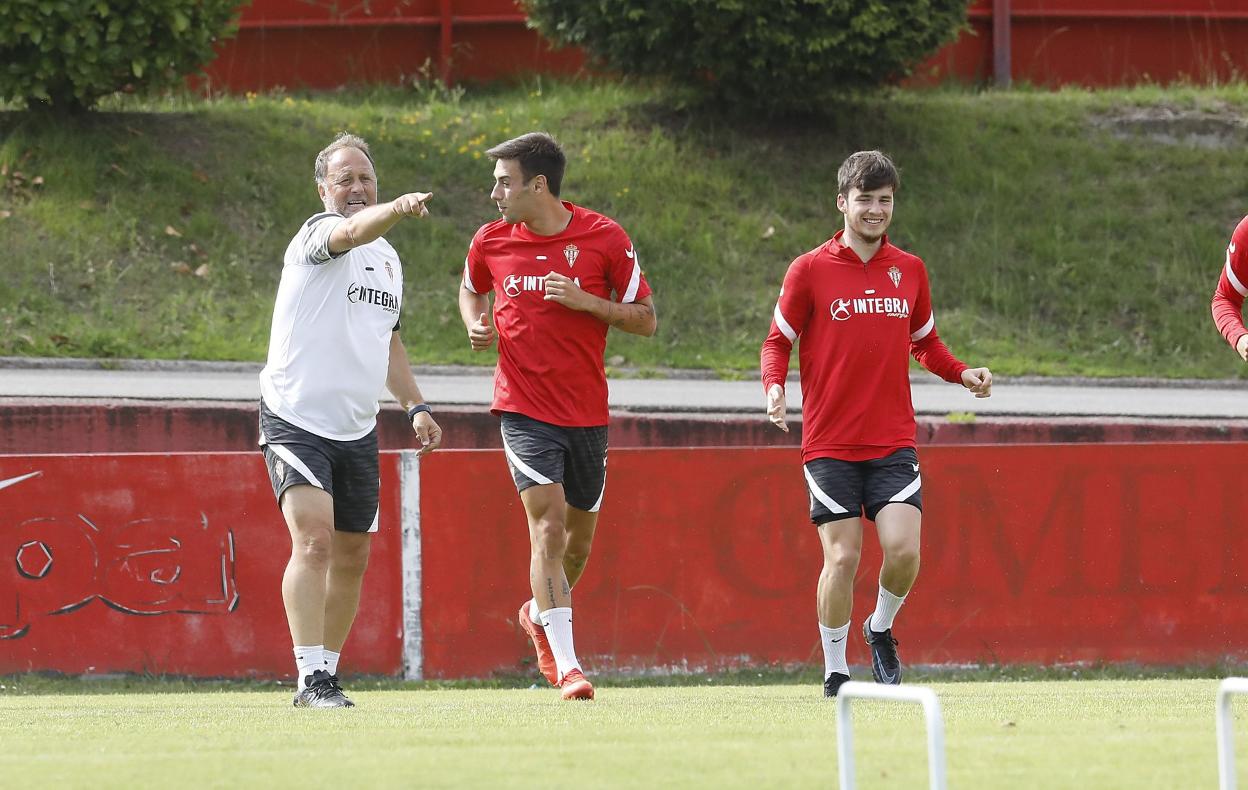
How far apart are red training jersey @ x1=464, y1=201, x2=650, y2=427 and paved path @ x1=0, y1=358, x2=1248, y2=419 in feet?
16.2

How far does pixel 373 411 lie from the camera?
6988mm

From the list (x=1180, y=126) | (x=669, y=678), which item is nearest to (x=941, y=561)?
(x=669, y=678)

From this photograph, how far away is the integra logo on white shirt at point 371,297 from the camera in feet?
22.5

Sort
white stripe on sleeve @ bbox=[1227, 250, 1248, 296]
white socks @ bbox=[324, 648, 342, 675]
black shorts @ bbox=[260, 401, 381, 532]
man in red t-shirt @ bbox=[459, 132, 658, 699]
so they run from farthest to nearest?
1. white stripe on sleeve @ bbox=[1227, 250, 1248, 296]
2. man in red t-shirt @ bbox=[459, 132, 658, 699]
3. white socks @ bbox=[324, 648, 342, 675]
4. black shorts @ bbox=[260, 401, 381, 532]

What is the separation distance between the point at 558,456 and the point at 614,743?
85.2 inches

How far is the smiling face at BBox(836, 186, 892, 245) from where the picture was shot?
7406 mm

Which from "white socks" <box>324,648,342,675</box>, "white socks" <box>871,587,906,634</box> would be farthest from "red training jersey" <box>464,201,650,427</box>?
"white socks" <box>871,587,906,634</box>

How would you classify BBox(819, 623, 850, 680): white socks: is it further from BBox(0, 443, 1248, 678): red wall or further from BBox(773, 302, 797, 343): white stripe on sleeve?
BBox(0, 443, 1248, 678): red wall

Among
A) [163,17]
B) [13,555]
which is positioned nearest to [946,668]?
[13,555]

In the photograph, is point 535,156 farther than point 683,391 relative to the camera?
No

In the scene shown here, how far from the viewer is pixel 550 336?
24.1ft

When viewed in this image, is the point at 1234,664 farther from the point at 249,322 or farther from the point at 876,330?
the point at 249,322

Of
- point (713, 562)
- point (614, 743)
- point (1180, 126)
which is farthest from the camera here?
point (1180, 126)

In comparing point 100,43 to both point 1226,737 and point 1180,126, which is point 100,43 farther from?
point 1226,737
